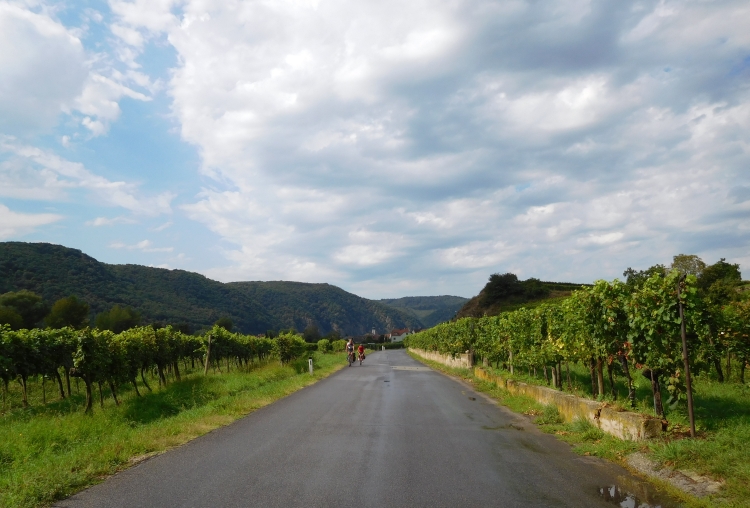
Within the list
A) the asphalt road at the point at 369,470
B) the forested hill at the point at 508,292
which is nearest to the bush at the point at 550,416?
the asphalt road at the point at 369,470

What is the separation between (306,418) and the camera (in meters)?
11.8

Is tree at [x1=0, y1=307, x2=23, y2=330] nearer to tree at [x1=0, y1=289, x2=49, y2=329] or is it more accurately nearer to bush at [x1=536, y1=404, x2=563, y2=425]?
tree at [x1=0, y1=289, x2=49, y2=329]

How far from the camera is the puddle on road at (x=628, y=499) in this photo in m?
5.51

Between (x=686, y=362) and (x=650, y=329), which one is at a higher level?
Answer: (x=650, y=329)

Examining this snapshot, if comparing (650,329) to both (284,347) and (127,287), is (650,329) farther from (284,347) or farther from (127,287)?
(127,287)

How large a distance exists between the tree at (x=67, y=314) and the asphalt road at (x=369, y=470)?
62747 mm

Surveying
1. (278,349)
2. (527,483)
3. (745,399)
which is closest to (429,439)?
(527,483)

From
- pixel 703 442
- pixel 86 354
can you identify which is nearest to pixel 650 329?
pixel 703 442

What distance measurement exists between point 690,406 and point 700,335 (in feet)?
4.85

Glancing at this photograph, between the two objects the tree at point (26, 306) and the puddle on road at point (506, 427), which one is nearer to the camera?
the puddle on road at point (506, 427)

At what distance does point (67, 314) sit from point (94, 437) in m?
65.8

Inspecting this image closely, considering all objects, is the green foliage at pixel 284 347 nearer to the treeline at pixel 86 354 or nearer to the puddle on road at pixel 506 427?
Result: the treeline at pixel 86 354

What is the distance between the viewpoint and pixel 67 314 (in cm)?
6656

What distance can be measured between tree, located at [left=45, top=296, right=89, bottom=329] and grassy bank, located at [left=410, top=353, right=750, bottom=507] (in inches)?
2587
